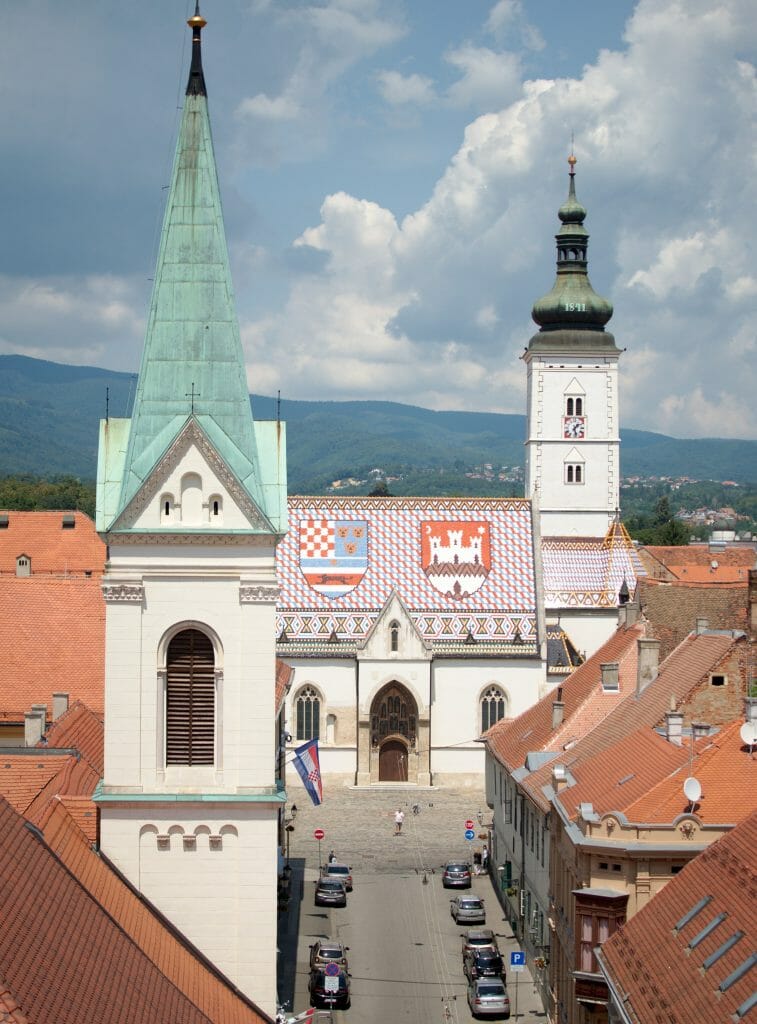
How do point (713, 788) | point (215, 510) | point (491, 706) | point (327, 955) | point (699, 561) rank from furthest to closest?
point (699, 561)
point (491, 706)
point (327, 955)
point (713, 788)
point (215, 510)

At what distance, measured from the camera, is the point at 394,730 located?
83.1 meters

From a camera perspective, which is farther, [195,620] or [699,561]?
[699,561]

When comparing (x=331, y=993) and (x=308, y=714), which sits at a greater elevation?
(x=308, y=714)

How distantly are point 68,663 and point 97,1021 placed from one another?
121 feet

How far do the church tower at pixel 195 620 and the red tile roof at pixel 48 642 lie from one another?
19829 mm

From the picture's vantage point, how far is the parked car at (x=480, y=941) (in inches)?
1923

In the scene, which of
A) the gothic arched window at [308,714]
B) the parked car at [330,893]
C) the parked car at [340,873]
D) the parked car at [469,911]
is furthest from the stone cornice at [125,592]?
the gothic arched window at [308,714]

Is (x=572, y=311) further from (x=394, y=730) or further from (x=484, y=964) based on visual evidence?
(x=484, y=964)

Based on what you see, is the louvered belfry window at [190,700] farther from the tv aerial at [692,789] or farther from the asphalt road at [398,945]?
the asphalt road at [398,945]

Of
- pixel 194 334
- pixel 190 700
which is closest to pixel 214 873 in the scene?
pixel 190 700

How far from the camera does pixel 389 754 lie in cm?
8338

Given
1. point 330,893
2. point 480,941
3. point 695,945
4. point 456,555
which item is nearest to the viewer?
point 695,945

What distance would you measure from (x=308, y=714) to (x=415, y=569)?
866cm

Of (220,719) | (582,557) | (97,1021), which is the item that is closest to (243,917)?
(220,719)
